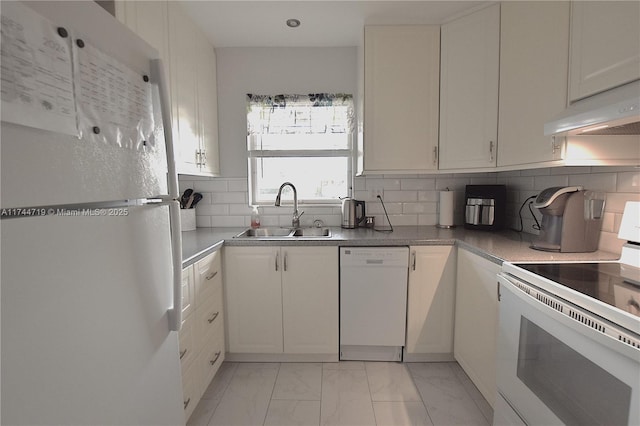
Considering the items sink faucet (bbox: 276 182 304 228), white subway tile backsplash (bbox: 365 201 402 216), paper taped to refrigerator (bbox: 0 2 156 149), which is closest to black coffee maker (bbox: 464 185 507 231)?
white subway tile backsplash (bbox: 365 201 402 216)

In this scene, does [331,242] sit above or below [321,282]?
above

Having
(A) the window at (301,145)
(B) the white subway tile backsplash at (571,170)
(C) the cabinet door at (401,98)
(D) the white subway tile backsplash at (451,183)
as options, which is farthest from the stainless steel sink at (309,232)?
(B) the white subway tile backsplash at (571,170)

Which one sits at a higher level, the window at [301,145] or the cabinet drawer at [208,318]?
the window at [301,145]

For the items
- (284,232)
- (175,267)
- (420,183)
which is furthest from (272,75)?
(175,267)

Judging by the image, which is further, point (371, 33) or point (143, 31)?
point (371, 33)

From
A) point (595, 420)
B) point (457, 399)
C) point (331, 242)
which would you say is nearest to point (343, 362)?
point (457, 399)

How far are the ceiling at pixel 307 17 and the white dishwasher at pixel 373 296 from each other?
5.25 feet

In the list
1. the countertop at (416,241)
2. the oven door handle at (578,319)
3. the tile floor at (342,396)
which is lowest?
the tile floor at (342,396)

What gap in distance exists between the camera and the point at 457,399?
5.65 ft

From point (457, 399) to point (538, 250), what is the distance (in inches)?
39.4

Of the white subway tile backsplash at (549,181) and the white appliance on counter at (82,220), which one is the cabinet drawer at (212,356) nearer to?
the white appliance on counter at (82,220)

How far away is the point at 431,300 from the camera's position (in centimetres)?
199

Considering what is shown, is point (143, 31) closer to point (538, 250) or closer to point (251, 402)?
point (251, 402)

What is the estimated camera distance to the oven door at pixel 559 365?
802mm
